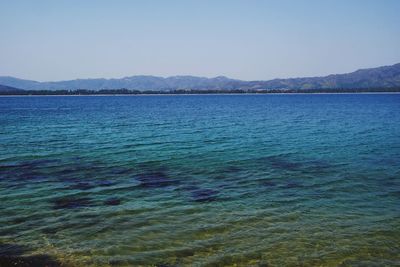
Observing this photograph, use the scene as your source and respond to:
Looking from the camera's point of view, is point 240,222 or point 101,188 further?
point 101,188

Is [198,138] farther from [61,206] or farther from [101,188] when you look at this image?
[61,206]

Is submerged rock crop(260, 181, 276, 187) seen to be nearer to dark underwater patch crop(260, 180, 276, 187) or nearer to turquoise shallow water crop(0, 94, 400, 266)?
dark underwater patch crop(260, 180, 276, 187)

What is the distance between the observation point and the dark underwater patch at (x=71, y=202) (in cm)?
1927

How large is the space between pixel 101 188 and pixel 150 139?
959 inches

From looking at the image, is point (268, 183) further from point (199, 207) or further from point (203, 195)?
point (199, 207)

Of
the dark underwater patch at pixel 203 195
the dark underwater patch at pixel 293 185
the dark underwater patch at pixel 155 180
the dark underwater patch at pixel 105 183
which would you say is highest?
the dark underwater patch at pixel 105 183

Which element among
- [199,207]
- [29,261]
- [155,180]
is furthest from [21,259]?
[155,180]

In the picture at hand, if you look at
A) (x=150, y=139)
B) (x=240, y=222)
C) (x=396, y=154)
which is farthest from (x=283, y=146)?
(x=240, y=222)

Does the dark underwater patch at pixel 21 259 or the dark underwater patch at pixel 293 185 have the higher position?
the dark underwater patch at pixel 21 259

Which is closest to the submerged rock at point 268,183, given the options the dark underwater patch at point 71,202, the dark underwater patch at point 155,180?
the dark underwater patch at point 155,180

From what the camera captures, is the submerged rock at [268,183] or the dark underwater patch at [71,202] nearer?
the dark underwater patch at [71,202]

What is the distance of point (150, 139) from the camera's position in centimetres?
4709

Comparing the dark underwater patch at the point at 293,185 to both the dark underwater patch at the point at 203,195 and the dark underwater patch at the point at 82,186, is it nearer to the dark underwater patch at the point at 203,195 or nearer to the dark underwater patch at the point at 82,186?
the dark underwater patch at the point at 203,195

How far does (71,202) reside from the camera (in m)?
20.0
